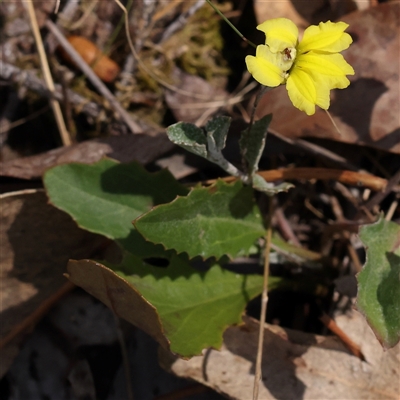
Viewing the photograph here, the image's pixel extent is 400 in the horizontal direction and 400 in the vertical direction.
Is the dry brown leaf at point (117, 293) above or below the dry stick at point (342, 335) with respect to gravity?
above

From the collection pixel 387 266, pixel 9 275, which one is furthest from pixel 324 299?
pixel 9 275

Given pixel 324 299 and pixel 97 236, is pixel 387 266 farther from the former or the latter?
pixel 97 236

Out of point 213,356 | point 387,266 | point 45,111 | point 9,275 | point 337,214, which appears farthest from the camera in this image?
point 45,111

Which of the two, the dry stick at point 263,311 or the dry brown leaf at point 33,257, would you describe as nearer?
the dry stick at point 263,311

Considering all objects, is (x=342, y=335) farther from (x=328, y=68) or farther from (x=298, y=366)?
(x=328, y=68)

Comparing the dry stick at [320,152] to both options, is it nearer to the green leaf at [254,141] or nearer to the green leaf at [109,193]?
the green leaf at [254,141]

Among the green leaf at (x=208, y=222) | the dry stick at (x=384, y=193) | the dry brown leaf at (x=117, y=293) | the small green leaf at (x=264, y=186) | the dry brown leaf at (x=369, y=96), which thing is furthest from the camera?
the dry brown leaf at (x=369, y=96)

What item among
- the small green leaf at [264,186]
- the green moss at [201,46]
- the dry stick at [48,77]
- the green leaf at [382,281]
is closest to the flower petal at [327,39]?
the small green leaf at [264,186]
